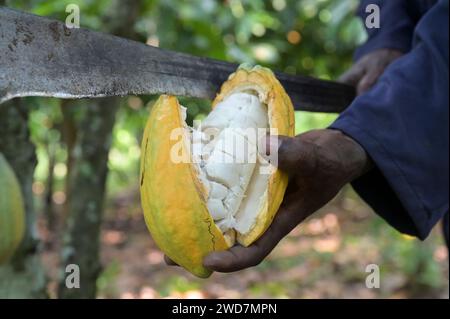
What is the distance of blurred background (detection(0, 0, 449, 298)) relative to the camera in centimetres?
167

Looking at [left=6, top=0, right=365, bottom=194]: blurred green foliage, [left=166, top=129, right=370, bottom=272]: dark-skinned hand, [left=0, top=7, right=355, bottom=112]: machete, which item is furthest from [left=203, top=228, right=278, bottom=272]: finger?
[left=6, top=0, right=365, bottom=194]: blurred green foliage

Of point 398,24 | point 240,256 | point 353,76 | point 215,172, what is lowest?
point 240,256

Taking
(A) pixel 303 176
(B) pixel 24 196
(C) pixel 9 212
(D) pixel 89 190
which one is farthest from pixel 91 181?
(A) pixel 303 176

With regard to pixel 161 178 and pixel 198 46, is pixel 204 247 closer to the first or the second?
pixel 161 178

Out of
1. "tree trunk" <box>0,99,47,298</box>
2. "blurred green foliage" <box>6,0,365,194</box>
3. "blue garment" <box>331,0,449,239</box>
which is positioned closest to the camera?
"blue garment" <box>331,0,449,239</box>

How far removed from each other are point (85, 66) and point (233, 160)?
260 millimetres

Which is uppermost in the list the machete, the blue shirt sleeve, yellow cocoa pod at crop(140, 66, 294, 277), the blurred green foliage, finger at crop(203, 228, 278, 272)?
the blurred green foliage

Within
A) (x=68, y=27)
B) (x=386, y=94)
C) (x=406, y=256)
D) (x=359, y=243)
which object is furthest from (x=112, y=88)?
(x=359, y=243)

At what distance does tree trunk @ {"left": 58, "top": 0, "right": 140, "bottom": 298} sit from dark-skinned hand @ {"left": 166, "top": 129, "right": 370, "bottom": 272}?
857 millimetres

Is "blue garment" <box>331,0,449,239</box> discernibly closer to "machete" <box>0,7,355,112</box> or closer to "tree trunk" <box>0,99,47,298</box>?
"machete" <box>0,7,355,112</box>

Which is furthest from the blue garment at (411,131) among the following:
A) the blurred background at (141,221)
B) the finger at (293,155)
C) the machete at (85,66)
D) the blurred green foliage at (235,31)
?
the blurred background at (141,221)

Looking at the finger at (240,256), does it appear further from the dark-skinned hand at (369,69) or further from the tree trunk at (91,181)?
the tree trunk at (91,181)

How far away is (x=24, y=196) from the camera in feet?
5.04

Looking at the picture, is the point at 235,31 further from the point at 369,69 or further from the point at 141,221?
the point at 141,221
